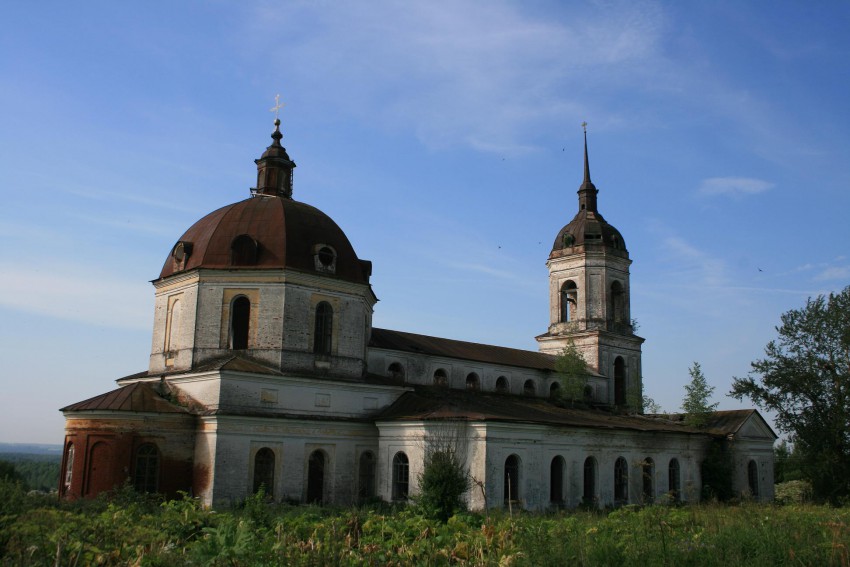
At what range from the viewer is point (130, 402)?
25.1 meters

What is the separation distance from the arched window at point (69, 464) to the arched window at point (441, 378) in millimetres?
15778

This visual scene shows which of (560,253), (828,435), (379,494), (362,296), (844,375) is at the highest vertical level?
Result: (560,253)

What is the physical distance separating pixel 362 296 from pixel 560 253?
18.9 m

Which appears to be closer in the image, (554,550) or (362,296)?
(554,550)

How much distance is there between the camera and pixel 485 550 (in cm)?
1166

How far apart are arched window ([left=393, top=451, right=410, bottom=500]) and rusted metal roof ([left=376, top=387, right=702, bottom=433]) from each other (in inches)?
58.5

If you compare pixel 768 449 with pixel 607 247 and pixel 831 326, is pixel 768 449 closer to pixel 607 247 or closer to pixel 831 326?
pixel 831 326

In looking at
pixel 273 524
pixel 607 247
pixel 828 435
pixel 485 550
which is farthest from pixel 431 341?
pixel 485 550

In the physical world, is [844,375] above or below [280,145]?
below

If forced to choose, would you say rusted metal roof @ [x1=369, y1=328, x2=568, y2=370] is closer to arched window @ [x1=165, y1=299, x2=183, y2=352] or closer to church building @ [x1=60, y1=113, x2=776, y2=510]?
church building @ [x1=60, y1=113, x2=776, y2=510]

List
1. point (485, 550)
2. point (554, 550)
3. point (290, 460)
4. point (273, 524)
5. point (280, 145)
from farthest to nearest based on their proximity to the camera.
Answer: point (280, 145) < point (290, 460) < point (273, 524) < point (485, 550) < point (554, 550)

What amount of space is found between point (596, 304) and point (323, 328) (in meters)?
20.5

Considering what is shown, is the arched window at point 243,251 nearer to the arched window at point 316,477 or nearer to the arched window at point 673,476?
the arched window at point 316,477

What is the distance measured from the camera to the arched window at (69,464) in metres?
25.0
